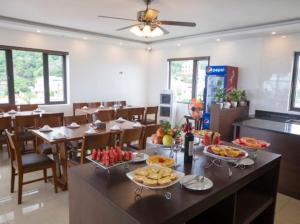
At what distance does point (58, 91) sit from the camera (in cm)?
601

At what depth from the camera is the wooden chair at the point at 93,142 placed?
2.58 meters

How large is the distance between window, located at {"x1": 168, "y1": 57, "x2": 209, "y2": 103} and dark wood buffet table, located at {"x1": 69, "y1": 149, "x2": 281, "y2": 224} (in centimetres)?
462

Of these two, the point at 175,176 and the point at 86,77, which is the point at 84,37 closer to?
the point at 86,77

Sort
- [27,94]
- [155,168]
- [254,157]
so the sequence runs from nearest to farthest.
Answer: [155,168]
[254,157]
[27,94]

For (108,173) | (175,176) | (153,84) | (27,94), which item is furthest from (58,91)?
(175,176)

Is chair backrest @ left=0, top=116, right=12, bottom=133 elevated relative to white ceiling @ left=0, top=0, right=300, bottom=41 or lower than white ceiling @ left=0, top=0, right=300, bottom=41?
lower

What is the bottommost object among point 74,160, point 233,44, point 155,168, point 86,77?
point 74,160

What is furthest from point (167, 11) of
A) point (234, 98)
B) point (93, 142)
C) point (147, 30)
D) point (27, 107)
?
point (27, 107)

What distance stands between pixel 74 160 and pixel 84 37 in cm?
390

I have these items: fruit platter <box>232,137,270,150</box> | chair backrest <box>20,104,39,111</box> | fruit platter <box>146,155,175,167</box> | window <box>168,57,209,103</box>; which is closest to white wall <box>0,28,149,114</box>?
chair backrest <box>20,104,39,111</box>

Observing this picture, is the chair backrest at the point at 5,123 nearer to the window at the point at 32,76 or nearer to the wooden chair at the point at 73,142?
the wooden chair at the point at 73,142

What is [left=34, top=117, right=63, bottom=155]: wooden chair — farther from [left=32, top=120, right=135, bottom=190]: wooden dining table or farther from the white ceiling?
the white ceiling

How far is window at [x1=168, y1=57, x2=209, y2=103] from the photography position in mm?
6352

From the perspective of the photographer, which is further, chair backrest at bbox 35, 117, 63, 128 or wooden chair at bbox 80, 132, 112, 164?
chair backrest at bbox 35, 117, 63, 128
